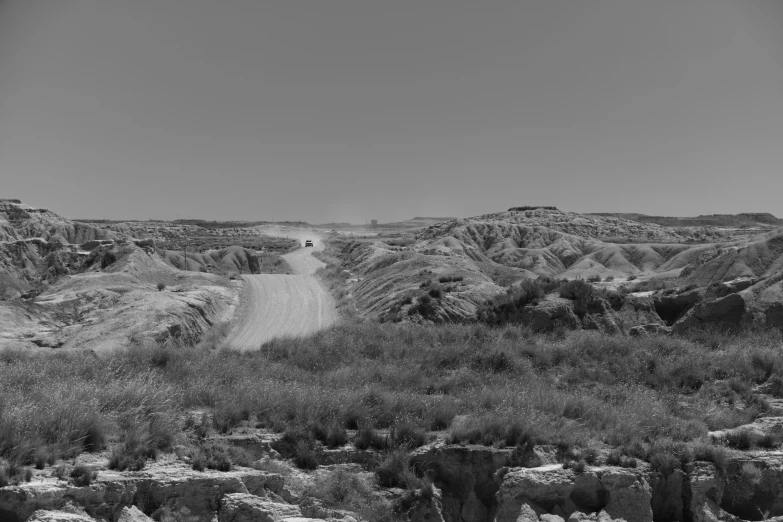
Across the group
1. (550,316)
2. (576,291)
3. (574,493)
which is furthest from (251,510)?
(576,291)

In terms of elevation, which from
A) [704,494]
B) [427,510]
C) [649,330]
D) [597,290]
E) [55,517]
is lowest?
[427,510]

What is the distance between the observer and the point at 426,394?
1269 centimetres

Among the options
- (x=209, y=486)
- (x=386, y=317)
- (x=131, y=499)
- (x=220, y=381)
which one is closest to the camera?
(x=131, y=499)

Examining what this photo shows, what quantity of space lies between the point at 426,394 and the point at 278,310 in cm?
2166

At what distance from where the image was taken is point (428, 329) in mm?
20750

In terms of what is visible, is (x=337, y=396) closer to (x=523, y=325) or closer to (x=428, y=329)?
(x=428, y=329)

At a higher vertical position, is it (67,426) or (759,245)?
(759,245)

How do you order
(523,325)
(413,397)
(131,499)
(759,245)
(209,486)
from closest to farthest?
(131,499)
(209,486)
(413,397)
(523,325)
(759,245)

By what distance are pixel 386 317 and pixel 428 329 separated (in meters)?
5.70

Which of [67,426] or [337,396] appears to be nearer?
[67,426]

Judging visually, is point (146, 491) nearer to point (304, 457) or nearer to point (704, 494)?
point (304, 457)

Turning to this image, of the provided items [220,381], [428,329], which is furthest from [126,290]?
[220,381]

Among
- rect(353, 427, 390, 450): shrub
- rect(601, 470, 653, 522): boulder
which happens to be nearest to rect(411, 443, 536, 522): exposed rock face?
rect(353, 427, 390, 450): shrub

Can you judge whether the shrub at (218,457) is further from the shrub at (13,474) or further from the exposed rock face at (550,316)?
the exposed rock face at (550,316)
